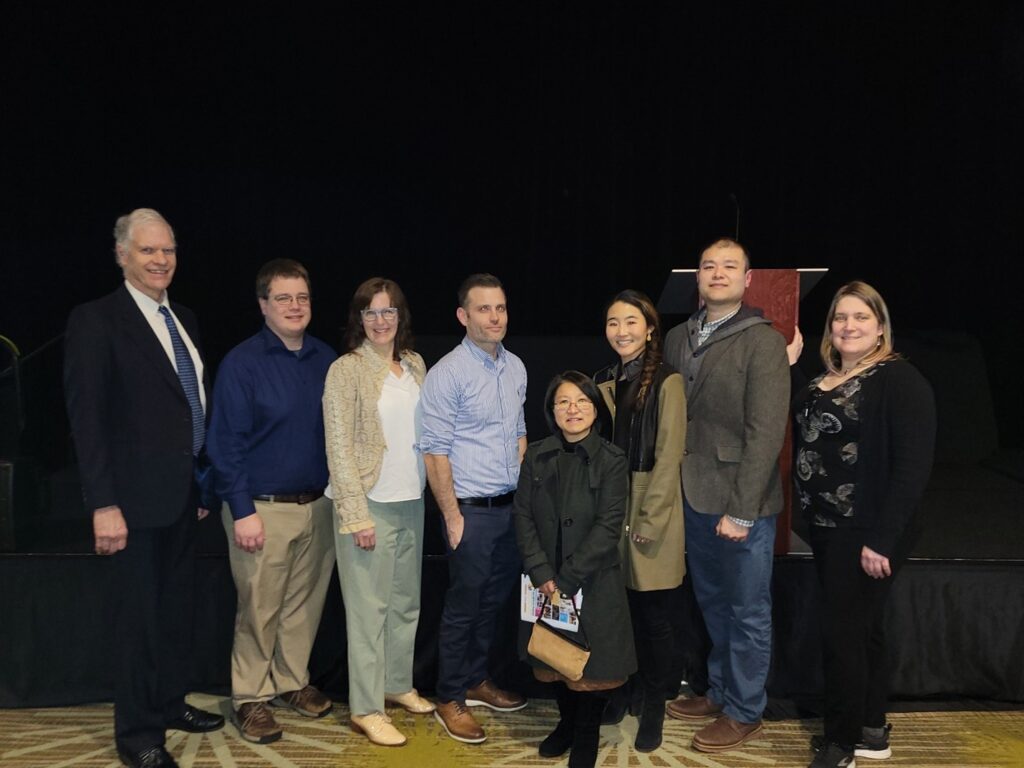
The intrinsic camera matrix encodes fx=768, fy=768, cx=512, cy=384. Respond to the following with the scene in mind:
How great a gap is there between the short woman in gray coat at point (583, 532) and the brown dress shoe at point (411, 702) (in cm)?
63

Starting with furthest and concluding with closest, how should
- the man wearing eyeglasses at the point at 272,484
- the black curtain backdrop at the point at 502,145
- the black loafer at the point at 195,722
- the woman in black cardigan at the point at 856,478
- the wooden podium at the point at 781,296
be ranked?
the black curtain backdrop at the point at 502,145 < the wooden podium at the point at 781,296 < the black loafer at the point at 195,722 < the man wearing eyeglasses at the point at 272,484 < the woman in black cardigan at the point at 856,478

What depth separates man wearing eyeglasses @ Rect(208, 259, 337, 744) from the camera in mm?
2508

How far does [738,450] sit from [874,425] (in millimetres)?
404

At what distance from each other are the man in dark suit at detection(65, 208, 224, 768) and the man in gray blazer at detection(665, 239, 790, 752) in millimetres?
1684

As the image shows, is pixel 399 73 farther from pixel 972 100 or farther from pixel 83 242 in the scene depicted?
pixel 972 100

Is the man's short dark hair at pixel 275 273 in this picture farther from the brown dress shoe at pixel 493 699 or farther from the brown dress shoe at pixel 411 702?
the brown dress shoe at pixel 493 699

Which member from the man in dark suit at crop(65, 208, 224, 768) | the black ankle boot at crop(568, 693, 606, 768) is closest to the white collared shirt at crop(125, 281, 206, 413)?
the man in dark suit at crop(65, 208, 224, 768)

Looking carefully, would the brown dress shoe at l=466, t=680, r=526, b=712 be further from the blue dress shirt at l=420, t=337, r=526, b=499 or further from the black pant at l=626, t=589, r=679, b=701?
the blue dress shirt at l=420, t=337, r=526, b=499

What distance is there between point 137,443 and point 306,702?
117cm

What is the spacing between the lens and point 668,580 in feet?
8.08

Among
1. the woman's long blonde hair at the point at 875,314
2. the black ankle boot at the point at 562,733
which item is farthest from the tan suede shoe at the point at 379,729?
the woman's long blonde hair at the point at 875,314

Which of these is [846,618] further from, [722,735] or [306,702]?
[306,702]

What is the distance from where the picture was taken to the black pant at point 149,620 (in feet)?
7.94

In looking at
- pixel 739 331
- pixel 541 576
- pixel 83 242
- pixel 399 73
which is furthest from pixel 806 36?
pixel 83 242
